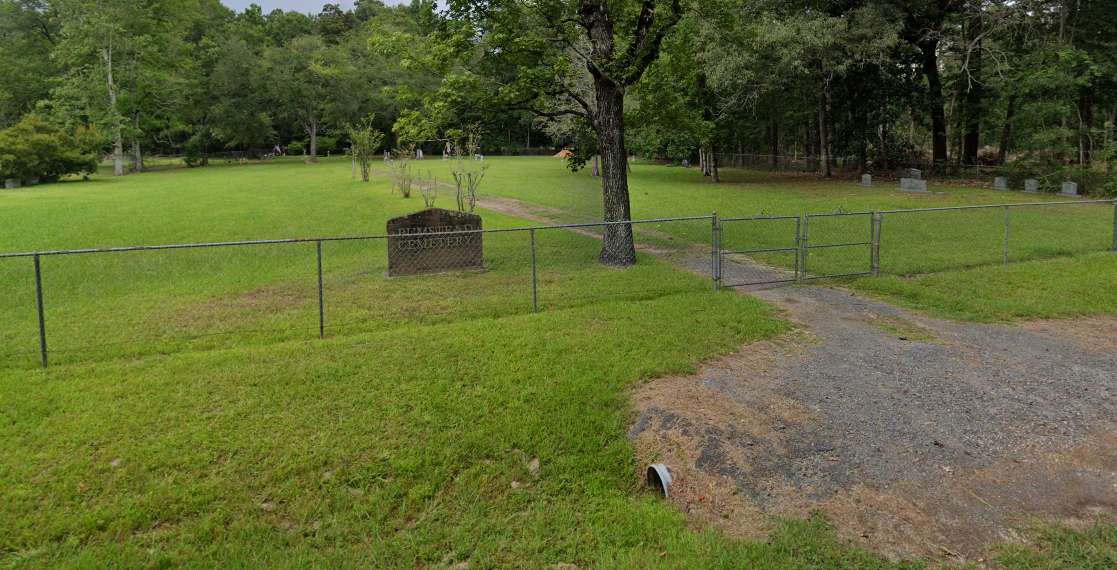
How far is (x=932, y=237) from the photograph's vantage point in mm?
15961

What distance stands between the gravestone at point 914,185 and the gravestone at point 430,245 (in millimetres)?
23612

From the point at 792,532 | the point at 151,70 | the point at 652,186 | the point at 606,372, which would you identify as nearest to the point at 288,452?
the point at 606,372

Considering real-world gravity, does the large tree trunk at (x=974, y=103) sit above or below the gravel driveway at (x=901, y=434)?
above

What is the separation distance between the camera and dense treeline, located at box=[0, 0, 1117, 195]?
13.0 meters

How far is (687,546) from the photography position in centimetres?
407

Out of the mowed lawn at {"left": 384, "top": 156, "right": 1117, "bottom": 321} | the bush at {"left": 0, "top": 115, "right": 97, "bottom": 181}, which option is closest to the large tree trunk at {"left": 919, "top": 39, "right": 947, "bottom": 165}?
the mowed lawn at {"left": 384, "top": 156, "right": 1117, "bottom": 321}

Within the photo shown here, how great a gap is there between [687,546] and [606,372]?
9.27 feet

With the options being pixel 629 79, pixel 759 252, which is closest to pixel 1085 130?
pixel 759 252

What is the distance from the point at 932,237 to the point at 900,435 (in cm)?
1236

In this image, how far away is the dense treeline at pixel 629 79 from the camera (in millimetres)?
13031

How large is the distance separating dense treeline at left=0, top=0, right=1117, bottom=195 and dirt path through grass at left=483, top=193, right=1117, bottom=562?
7.16m

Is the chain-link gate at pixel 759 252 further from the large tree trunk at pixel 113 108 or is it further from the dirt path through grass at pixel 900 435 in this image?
the large tree trunk at pixel 113 108

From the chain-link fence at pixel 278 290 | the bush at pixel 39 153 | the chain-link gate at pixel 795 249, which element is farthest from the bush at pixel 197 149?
the chain-link gate at pixel 795 249

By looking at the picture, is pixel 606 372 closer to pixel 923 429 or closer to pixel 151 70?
pixel 923 429
